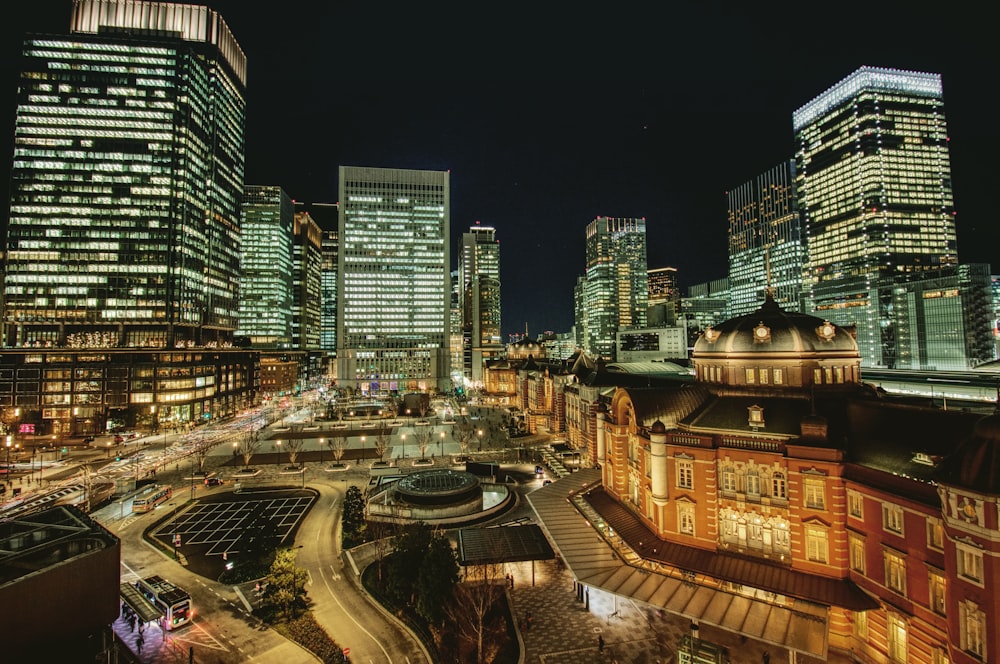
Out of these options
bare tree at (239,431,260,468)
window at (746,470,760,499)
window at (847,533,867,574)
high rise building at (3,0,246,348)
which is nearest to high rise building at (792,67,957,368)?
window at (746,470,760,499)

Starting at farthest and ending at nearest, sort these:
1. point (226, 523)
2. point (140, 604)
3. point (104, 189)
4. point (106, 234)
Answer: point (106, 234)
point (104, 189)
point (226, 523)
point (140, 604)

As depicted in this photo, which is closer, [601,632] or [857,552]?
[857,552]

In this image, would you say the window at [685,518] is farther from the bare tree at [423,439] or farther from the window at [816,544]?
the bare tree at [423,439]

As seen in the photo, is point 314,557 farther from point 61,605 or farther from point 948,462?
point 948,462

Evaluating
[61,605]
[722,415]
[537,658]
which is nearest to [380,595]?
[537,658]

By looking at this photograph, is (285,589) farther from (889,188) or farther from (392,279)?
(889,188)

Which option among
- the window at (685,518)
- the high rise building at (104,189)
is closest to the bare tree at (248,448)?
the high rise building at (104,189)

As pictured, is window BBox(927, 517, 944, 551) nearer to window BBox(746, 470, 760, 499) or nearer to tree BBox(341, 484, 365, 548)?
window BBox(746, 470, 760, 499)

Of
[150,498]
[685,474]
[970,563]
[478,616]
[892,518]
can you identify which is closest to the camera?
[970,563]

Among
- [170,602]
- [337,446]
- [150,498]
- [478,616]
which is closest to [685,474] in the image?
[478,616]
